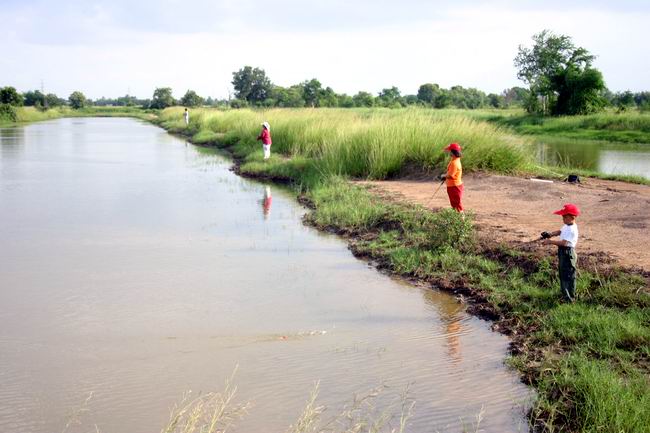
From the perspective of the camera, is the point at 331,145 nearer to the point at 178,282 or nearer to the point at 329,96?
the point at 178,282

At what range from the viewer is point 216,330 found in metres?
5.72

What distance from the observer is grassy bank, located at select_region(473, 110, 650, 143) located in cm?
2808

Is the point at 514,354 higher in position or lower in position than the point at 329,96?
lower

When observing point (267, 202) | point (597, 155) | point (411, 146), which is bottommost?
point (267, 202)

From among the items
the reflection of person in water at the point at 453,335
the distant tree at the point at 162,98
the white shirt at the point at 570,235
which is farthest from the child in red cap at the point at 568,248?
the distant tree at the point at 162,98

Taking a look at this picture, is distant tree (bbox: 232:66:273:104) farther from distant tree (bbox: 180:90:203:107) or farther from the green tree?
the green tree

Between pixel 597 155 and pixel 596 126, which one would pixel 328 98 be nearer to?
pixel 596 126

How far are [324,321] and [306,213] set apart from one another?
18.1 ft

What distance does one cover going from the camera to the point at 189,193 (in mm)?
Answer: 13898

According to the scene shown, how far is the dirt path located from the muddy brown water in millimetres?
1986

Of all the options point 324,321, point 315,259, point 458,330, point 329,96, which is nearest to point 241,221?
point 315,259

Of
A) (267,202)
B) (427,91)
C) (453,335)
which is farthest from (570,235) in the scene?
(427,91)

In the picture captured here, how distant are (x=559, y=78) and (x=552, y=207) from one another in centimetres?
3178

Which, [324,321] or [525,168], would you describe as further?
[525,168]
